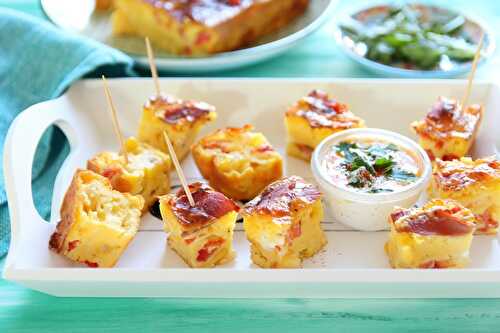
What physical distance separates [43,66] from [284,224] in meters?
1.97

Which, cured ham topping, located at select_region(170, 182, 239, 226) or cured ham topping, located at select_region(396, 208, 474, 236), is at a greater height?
cured ham topping, located at select_region(396, 208, 474, 236)

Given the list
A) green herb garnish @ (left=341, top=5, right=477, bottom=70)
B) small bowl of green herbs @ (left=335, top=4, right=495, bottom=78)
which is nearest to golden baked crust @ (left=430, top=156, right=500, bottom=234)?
small bowl of green herbs @ (left=335, top=4, right=495, bottom=78)

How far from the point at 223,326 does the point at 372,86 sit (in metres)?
1.70

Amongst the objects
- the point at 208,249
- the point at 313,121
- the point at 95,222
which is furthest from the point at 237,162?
the point at 95,222

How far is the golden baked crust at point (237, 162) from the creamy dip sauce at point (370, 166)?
290mm

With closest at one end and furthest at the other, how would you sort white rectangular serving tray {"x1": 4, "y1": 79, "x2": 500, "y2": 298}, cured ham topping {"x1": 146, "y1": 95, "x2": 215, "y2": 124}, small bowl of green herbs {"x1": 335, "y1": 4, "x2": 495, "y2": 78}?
1. white rectangular serving tray {"x1": 4, "y1": 79, "x2": 500, "y2": 298}
2. cured ham topping {"x1": 146, "y1": 95, "x2": 215, "y2": 124}
3. small bowl of green herbs {"x1": 335, "y1": 4, "x2": 495, "y2": 78}

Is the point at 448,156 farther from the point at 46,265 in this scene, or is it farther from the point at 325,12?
the point at 46,265

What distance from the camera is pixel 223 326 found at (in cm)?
265

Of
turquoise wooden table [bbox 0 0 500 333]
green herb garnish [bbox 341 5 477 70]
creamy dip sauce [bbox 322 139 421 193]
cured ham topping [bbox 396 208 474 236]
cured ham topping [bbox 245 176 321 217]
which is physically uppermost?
cured ham topping [bbox 396 208 474 236]

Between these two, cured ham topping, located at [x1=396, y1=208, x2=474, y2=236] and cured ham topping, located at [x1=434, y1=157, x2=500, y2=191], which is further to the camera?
cured ham topping, located at [x1=434, y1=157, x2=500, y2=191]

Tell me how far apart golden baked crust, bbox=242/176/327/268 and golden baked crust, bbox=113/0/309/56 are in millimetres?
1587

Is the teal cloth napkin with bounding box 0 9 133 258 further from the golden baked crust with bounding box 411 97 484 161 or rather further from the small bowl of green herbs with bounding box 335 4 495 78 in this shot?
the golden baked crust with bounding box 411 97 484 161

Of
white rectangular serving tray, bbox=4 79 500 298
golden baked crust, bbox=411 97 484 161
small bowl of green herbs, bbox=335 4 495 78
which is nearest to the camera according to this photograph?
white rectangular serving tray, bbox=4 79 500 298

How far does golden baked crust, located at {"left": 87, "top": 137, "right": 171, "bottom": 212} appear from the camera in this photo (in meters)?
3.06
